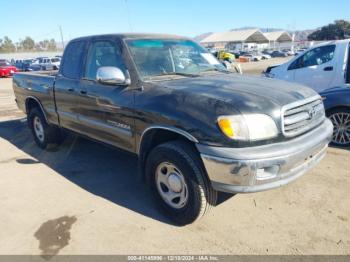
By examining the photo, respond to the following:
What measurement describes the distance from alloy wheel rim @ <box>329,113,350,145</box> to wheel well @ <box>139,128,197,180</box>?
3.42 meters

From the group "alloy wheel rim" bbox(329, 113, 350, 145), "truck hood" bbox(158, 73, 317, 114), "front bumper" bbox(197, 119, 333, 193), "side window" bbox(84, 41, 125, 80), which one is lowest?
"alloy wheel rim" bbox(329, 113, 350, 145)

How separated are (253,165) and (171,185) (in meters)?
0.98

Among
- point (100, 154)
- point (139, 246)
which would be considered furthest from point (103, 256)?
point (100, 154)

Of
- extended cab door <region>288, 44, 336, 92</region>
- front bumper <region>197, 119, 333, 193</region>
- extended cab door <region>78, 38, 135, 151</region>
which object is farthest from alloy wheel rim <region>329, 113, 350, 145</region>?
extended cab door <region>78, 38, 135, 151</region>

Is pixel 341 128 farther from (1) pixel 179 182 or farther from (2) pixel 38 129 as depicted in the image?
(2) pixel 38 129

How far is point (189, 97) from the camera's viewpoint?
3.17 m

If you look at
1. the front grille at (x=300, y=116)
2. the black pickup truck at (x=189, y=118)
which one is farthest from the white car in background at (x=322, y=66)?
the front grille at (x=300, y=116)

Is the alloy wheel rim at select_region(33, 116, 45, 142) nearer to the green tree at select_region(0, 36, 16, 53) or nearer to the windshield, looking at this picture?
the windshield

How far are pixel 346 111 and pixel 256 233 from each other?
3.31 metres

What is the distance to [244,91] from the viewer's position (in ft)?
10.7

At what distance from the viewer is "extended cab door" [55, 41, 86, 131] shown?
471 centimetres

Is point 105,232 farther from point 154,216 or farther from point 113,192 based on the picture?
point 113,192

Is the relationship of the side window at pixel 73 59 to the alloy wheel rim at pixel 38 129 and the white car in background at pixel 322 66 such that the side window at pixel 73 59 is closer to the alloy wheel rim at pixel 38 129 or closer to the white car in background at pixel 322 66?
the alloy wheel rim at pixel 38 129

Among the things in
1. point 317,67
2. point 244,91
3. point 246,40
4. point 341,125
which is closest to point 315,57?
point 317,67
